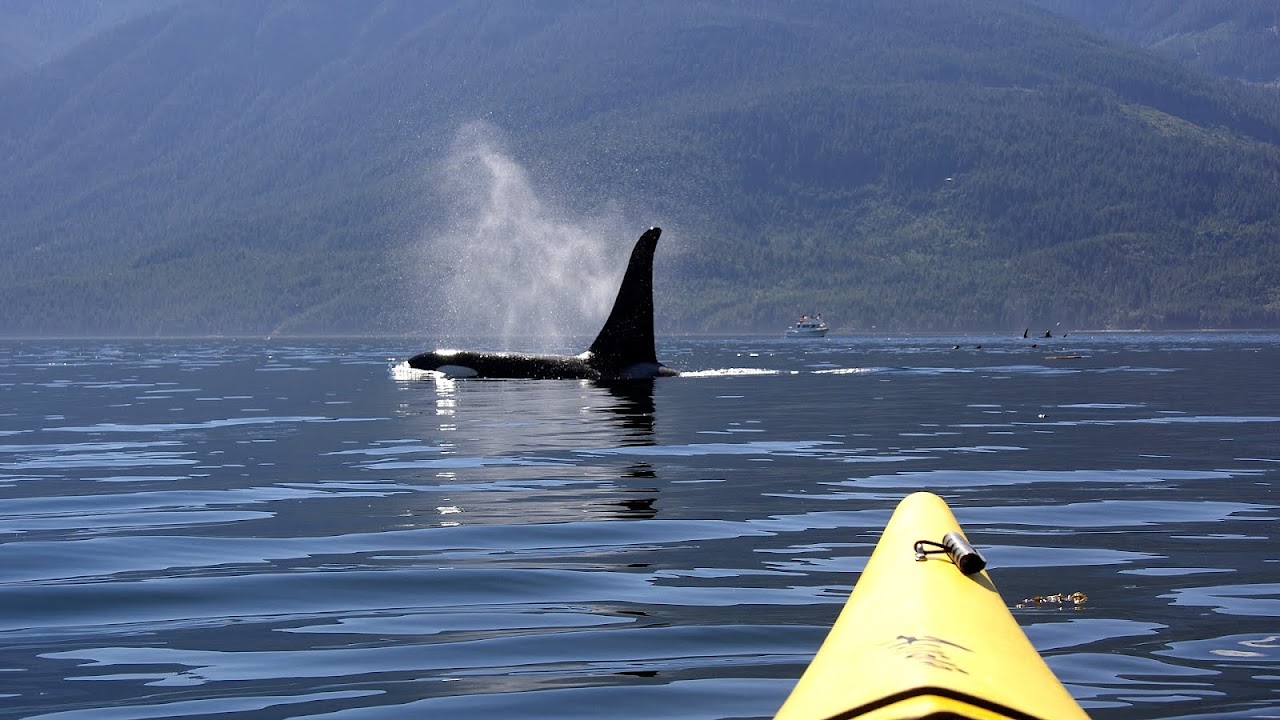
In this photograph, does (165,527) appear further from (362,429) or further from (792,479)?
(362,429)

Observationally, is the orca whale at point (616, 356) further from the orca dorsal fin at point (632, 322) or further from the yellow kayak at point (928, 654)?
the yellow kayak at point (928, 654)

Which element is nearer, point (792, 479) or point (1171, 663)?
point (1171, 663)

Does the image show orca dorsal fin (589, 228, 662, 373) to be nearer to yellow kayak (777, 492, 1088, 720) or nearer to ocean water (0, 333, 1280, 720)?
ocean water (0, 333, 1280, 720)

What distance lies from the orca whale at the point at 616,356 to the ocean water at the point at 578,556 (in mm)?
15786

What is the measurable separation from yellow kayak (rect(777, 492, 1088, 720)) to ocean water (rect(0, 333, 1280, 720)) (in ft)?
6.85

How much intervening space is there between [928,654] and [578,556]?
9.63 meters

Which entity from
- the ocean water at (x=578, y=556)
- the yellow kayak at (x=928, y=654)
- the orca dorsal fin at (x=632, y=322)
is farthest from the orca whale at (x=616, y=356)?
the yellow kayak at (x=928, y=654)

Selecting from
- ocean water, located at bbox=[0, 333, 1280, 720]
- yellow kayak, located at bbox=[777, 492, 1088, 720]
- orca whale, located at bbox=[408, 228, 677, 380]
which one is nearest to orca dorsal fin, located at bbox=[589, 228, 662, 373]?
orca whale, located at bbox=[408, 228, 677, 380]

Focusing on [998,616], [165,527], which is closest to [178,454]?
[165,527]

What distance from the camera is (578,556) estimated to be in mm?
16344

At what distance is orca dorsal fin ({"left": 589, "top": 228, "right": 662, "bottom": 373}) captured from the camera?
173ft

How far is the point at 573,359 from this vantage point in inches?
2244

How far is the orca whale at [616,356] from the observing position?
52.9 m

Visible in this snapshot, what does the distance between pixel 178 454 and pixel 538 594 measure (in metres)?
16.6
